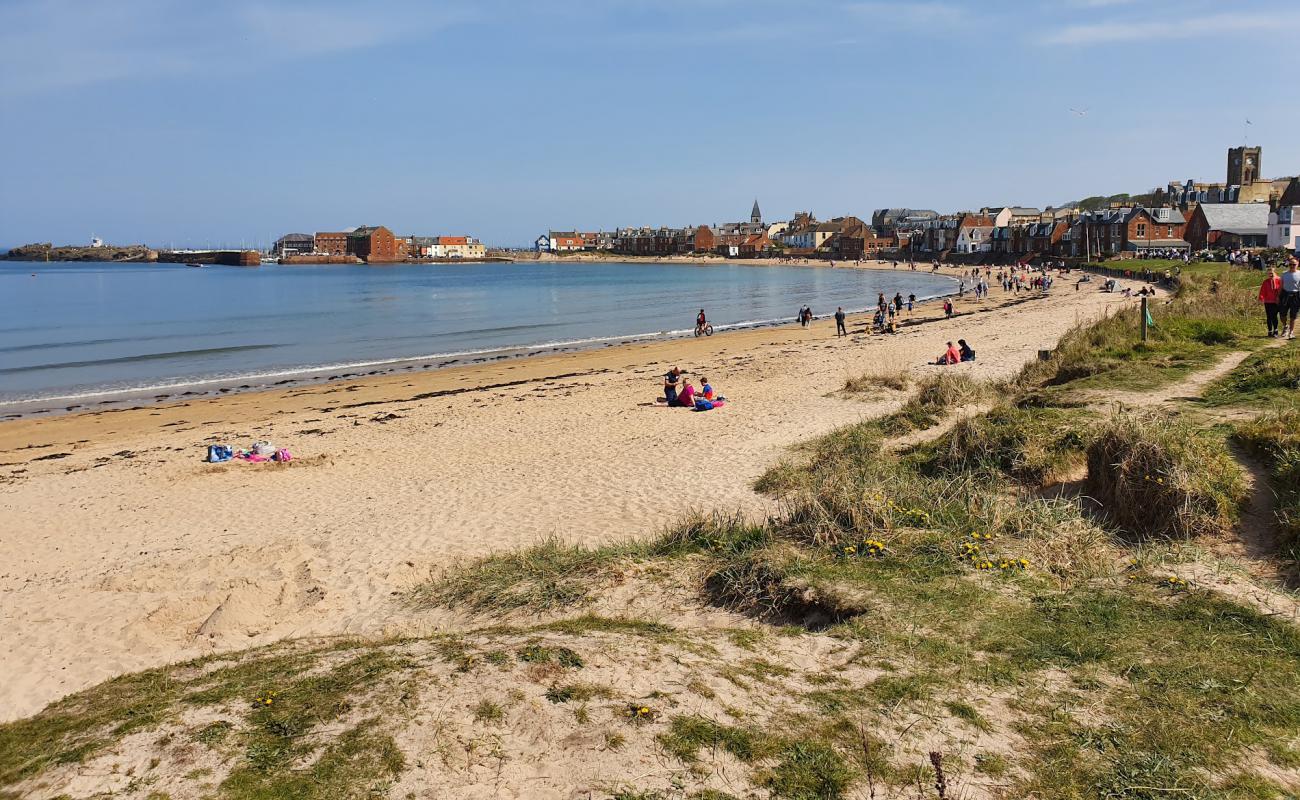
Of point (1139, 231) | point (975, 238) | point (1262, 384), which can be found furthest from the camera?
point (975, 238)

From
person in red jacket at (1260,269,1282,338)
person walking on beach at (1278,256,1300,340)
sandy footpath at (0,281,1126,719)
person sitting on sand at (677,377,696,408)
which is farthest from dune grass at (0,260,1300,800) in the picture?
person sitting on sand at (677,377,696,408)

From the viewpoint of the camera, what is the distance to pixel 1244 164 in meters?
110

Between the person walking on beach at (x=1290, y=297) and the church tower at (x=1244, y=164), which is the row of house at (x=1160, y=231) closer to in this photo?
the church tower at (x=1244, y=164)

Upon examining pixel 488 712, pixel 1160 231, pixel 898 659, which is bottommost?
pixel 898 659

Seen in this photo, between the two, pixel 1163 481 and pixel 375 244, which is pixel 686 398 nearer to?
pixel 1163 481

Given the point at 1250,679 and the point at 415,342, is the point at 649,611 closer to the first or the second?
the point at 1250,679

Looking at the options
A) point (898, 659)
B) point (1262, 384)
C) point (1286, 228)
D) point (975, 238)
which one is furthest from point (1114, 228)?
point (898, 659)

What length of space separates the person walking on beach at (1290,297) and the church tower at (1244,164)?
4566 inches

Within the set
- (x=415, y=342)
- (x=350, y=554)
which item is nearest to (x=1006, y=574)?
(x=350, y=554)

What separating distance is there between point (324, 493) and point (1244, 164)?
13209 cm

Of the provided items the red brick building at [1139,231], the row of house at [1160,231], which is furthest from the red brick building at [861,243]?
the red brick building at [1139,231]

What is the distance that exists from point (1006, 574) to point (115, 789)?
665cm

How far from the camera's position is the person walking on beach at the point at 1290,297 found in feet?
50.2

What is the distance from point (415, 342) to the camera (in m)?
40.9
